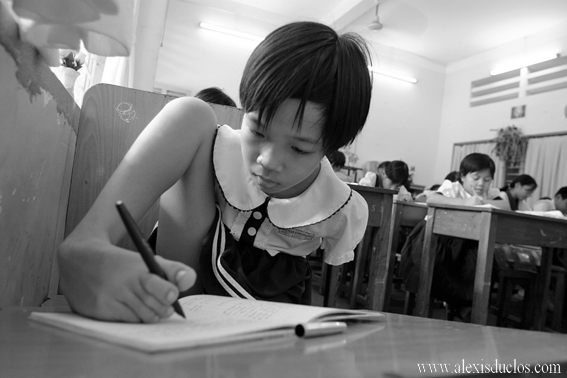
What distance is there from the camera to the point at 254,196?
85cm

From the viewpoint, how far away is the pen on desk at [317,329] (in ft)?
1.35

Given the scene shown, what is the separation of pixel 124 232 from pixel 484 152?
23.8 feet

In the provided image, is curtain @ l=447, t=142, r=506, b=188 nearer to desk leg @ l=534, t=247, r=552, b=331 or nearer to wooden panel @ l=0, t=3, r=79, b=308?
desk leg @ l=534, t=247, r=552, b=331

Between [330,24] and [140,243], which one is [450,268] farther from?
[330,24]

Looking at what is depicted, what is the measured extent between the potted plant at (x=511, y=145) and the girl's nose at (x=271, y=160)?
6665 millimetres

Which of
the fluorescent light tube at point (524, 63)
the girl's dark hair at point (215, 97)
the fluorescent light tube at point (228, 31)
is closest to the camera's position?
the girl's dark hair at point (215, 97)

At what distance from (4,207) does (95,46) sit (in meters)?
0.27

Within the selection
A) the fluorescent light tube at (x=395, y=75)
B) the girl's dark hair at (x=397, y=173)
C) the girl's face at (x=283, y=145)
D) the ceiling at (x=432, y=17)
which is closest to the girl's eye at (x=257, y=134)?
the girl's face at (x=283, y=145)

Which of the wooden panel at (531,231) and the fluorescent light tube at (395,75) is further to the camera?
the fluorescent light tube at (395,75)

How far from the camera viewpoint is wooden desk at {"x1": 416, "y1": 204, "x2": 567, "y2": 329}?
5.97 feet

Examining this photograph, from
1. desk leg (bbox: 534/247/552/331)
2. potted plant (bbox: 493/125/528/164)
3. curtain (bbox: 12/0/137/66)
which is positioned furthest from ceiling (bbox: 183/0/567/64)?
curtain (bbox: 12/0/137/66)

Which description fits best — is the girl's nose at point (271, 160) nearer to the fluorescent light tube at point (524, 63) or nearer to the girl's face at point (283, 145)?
the girl's face at point (283, 145)

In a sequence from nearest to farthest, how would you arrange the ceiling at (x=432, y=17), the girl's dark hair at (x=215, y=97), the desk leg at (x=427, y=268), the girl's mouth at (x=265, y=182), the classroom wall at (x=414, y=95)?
the girl's mouth at (x=265, y=182), the girl's dark hair at (x=215, y=97), the desk leg at (x=427, y=268), the ceiling at (x=432, y=17), the classroom wall at (x=414, y=95)

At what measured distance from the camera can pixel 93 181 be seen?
3.66 feet
